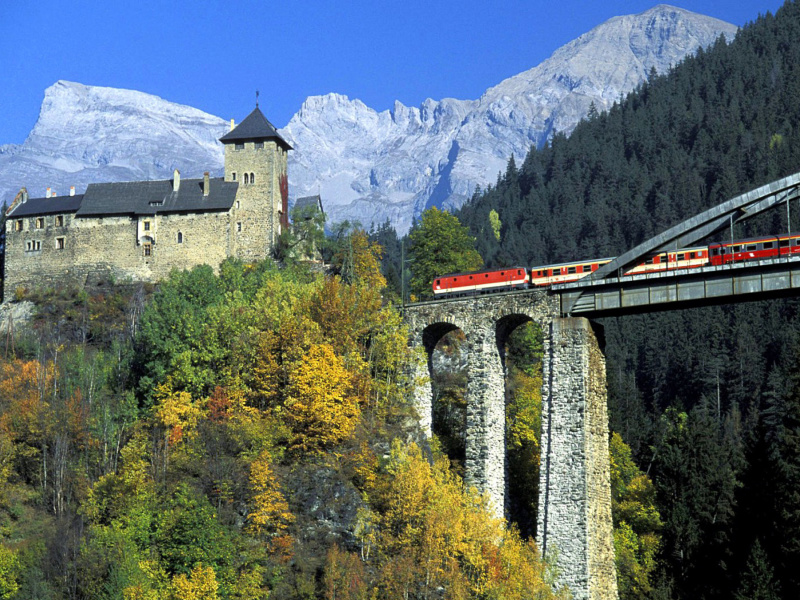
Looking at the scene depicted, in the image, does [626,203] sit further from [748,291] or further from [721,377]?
[748,291]

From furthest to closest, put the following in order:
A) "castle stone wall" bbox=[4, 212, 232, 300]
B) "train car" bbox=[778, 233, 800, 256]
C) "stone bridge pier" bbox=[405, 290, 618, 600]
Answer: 1. "castle stone wall" bbox=[4, 212, 232, 300]
2. "train car" bbox=[778, 233, 800, 256]
3. "stone bridge pier" bbox=[405, 290, 618, 600]

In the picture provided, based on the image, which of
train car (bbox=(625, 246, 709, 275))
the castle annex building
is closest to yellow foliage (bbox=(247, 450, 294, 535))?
train car (bbox=(625, 246, 709, 275))

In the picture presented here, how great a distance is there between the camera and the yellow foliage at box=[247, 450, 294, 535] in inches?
2111

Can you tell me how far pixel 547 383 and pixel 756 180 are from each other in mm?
123287

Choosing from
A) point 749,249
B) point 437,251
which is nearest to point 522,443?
point 749,249

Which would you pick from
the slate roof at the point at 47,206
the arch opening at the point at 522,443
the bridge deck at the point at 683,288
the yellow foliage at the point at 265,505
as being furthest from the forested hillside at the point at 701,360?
the slate roof at the point at 47,206

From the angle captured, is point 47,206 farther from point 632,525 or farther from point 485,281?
point 632,525

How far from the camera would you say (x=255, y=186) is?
88.6 meters

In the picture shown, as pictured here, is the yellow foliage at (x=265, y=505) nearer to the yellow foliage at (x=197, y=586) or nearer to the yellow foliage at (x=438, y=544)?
the yellow foliage at (x=438, y=544)

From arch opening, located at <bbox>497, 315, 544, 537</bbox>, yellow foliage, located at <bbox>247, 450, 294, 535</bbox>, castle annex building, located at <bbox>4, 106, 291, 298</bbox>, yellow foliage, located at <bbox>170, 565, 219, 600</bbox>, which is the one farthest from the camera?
castle annex building, located at <bbox>4, 106, 291, 298</bbox>

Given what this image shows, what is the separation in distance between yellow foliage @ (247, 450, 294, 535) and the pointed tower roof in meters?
41.0

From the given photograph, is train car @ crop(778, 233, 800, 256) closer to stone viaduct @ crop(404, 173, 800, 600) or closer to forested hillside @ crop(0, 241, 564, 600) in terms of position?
stone viaduct @ crop(404, 173, 800, 600)

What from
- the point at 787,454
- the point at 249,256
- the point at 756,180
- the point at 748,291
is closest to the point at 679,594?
the point at 787,454

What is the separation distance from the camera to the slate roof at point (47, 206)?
302 feet
